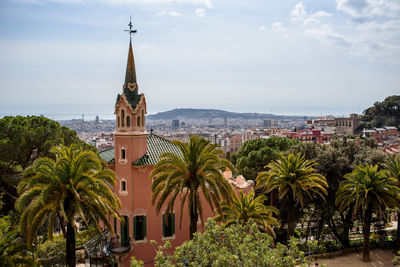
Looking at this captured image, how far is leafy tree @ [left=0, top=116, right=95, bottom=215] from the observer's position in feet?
81.9

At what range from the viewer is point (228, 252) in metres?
9.46

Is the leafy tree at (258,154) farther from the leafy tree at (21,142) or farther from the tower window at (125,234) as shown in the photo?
the leafy tree at (21,142)

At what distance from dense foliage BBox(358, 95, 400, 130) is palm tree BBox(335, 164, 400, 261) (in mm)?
115814

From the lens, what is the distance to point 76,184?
14.6m

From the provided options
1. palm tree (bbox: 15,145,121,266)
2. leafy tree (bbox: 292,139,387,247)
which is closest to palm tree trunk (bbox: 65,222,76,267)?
palm tree (bbox: 15,145,121,266)

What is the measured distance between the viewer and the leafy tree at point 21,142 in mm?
24953

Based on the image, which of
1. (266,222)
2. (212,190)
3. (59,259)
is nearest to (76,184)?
(212,190)

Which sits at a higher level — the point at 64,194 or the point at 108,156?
the point at 108,156

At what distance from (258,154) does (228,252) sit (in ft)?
85.9

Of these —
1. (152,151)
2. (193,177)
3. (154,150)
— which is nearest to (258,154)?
(154,150)

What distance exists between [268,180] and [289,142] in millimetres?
19021

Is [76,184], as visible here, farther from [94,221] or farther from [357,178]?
[357,178]

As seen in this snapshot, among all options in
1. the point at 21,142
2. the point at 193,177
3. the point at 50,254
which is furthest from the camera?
the point at 21,142

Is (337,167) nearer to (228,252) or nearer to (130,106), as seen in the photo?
(130,106)
